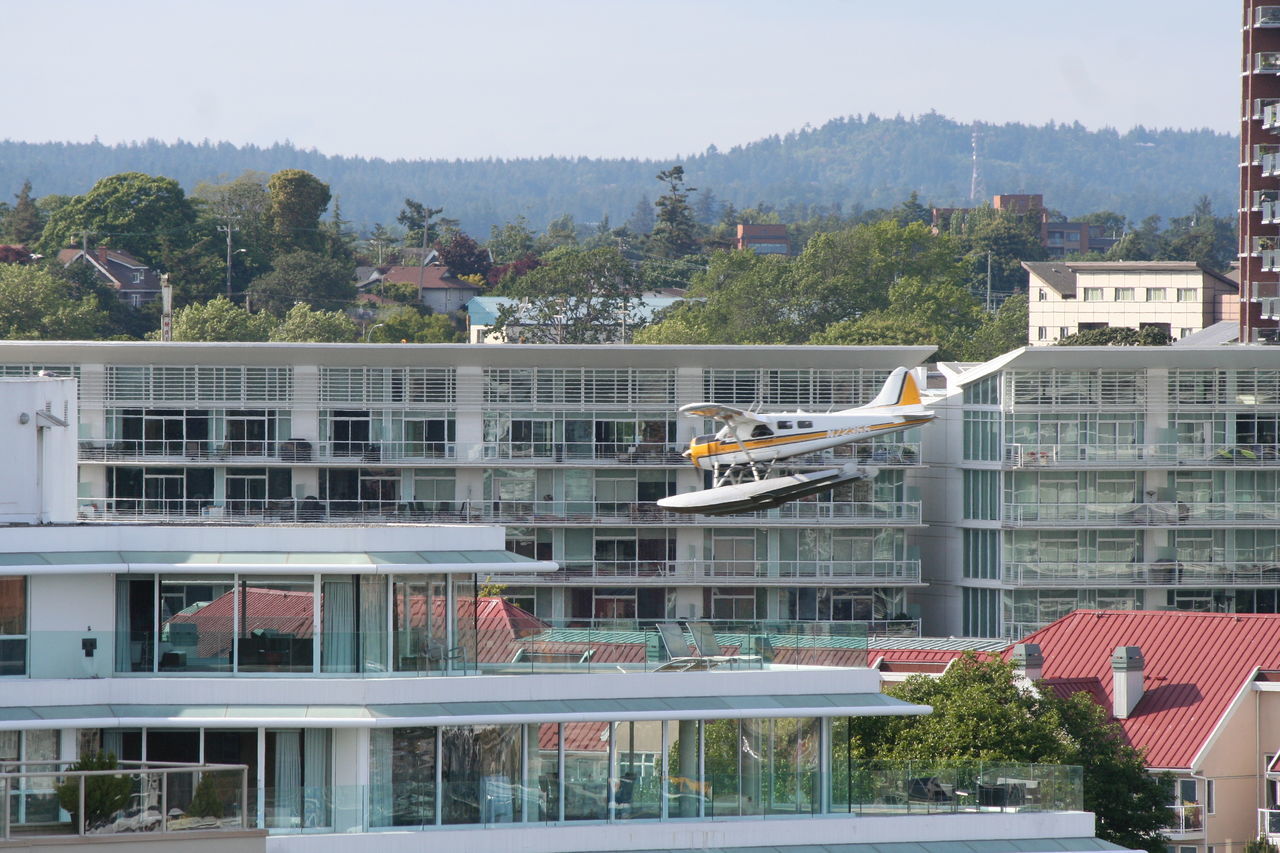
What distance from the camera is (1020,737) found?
5334 cm

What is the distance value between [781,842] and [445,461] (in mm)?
54022

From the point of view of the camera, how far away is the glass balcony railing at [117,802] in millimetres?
29000

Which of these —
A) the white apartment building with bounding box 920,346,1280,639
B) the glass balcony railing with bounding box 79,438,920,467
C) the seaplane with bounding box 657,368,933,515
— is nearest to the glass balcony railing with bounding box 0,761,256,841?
the seaplane with bounding box 657,368,933,515

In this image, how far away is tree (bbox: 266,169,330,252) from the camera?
184 meters

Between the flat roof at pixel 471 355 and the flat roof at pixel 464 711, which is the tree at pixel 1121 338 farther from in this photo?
the flat roof at pixel 464 711

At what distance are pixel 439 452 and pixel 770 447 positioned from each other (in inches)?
764

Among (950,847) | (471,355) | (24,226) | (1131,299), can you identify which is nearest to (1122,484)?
(471,355)

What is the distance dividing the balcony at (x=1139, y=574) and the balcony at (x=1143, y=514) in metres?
1.50

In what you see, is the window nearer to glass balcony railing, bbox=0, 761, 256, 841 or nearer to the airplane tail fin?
glass balcony railing, bbox=0, 761, 256, 841

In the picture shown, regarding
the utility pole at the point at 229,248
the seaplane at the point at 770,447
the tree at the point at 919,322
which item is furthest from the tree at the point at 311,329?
the seaplane at the point at 770,447

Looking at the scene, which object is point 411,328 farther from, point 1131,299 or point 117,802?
point 117,802

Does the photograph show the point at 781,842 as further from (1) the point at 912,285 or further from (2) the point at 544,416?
(1) the point at 912,285

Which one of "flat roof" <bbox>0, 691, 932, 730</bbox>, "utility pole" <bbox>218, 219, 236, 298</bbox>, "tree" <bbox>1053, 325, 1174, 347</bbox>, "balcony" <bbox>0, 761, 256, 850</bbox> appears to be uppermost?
"utility pole" <bbox>218, 219, 236, 298</bbox>

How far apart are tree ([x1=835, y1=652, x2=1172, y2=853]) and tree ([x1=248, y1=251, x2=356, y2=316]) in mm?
122237
